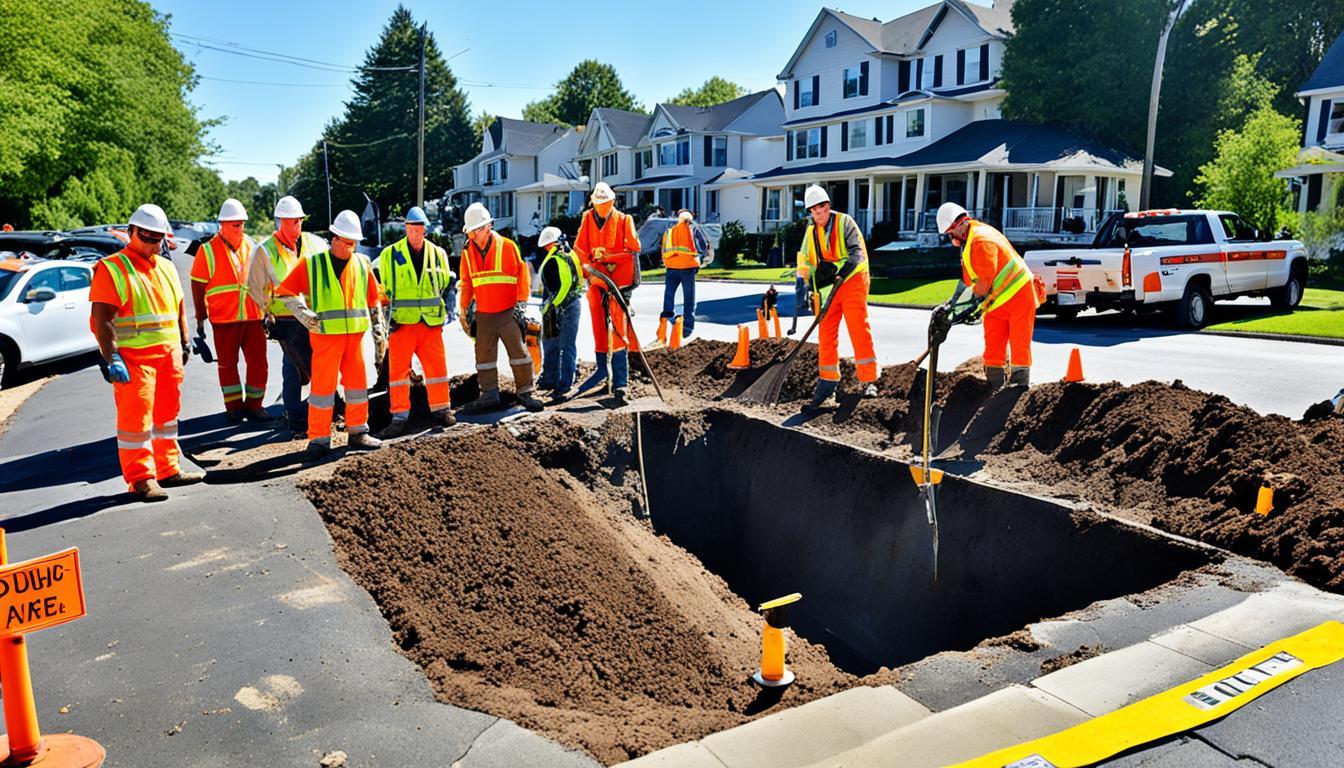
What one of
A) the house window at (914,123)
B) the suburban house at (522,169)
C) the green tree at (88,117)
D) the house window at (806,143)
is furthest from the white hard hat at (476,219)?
the suburban house at (522,169)

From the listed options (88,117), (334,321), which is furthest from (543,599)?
(88,117)

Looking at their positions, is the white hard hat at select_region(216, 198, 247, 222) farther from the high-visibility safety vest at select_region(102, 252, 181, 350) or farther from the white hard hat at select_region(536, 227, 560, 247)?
the white hard hat at select_region(536, 227, 560, 247)

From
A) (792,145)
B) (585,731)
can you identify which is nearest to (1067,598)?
(585,731)

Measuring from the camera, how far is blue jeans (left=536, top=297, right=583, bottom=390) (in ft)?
32.2

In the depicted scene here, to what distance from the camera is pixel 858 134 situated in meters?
40.1

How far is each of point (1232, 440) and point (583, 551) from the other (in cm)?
459

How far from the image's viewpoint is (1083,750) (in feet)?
11.6

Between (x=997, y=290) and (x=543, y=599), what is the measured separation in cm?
474

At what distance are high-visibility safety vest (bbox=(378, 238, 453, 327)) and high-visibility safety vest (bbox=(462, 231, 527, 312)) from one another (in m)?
0.48

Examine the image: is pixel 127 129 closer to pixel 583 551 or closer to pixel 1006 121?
pixel 1006 121

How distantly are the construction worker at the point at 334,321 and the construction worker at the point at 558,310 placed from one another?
6.80 feet

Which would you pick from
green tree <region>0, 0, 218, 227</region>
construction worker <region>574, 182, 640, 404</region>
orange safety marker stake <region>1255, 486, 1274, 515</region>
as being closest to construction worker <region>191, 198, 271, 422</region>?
construction worker <region>574, 182, 640, 404</region>

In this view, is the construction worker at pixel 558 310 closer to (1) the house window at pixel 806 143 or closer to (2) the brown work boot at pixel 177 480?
(2) the brown work boot at pixel 177 480

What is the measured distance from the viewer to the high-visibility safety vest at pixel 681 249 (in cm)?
1488
